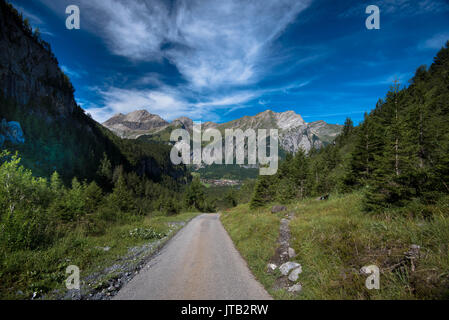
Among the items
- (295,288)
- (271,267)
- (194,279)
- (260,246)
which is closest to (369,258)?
(295,288)

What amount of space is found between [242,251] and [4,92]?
465 feet

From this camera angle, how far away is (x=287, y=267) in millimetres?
6324

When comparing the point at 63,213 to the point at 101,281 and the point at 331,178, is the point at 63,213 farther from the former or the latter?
the point at 331,178

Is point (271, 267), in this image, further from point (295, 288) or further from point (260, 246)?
point (260, 246)

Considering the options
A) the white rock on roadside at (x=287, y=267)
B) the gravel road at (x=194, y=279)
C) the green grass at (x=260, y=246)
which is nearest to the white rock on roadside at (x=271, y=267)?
the green grass at (x=260, y=246)

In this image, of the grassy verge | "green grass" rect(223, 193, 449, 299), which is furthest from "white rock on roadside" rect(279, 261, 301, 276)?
the grassy verge

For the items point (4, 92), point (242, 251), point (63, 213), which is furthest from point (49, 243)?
point (4, 92)

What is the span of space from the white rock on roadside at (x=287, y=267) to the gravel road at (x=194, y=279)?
1005 millimetres

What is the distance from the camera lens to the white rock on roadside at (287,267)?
620 centimetres

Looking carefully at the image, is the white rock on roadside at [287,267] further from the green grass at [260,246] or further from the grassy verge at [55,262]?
the grassy verge at [55,262]

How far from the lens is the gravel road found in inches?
205

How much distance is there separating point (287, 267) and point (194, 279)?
340cm

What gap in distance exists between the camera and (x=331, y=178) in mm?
38969

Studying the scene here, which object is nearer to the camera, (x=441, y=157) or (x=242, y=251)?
(x=441, y=157)
